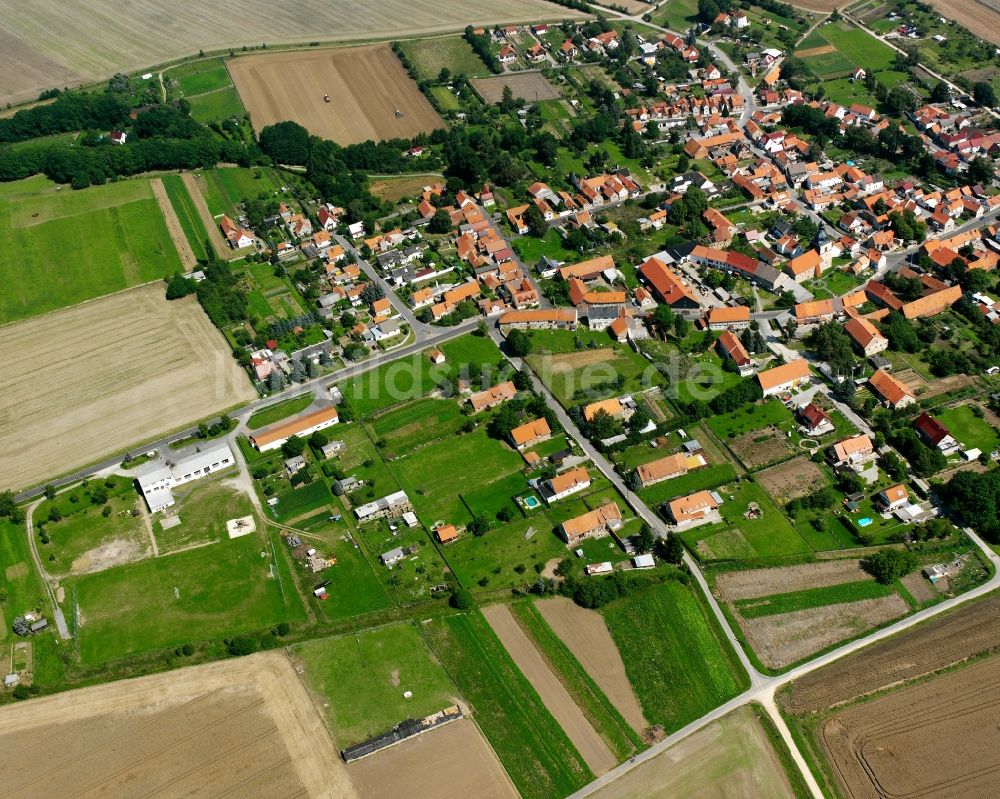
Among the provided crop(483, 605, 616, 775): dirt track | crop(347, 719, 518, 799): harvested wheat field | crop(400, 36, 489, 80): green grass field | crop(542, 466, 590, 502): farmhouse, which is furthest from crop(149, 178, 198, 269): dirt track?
crop(347, 719, 518, 799): harvested wheat field

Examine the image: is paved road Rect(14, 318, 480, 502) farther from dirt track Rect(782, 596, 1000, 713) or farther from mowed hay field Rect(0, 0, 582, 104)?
mowed hay field Rect(0, 0, 582, 104)

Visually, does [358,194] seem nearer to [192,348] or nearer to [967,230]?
[192,348]

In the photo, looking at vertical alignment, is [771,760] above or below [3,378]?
below

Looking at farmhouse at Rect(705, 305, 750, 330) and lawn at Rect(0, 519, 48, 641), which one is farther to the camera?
farmhouse at Rect(705, 305, 750, 330)

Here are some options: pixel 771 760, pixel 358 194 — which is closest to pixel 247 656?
pixel 771 760

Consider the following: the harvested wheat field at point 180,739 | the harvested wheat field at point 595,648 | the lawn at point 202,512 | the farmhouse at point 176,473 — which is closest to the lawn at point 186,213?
the farmhouse at point 176,473

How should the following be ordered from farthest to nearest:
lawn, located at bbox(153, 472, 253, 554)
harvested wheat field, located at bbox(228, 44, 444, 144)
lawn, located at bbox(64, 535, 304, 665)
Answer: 1. harvested wheat field, located at bbox(228, 44, 444, 144)
2. lawn, located at bbox(153, 472, 253, 554)
3. lawn, located at bbox(64, 535, 304, 665)

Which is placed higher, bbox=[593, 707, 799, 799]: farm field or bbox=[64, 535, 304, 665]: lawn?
bbox=[64, 535, 304, 665]: lawn
